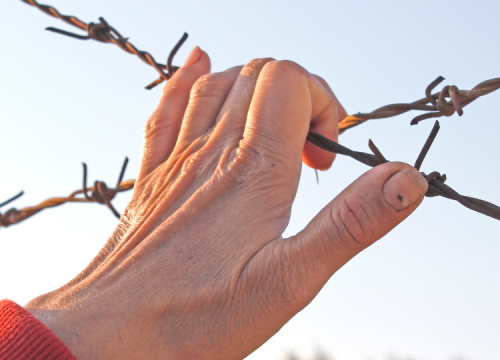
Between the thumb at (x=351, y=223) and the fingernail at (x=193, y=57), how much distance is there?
85 centimetres

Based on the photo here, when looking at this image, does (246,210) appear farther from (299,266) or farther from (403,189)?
(403,189)

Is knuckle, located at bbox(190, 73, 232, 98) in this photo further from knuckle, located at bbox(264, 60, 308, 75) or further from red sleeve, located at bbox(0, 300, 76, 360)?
red sleeve, located at bbox(0, 300, 76, 360)

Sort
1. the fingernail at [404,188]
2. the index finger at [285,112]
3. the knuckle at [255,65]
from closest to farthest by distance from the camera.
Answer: the fingernail at [404,188]
the index finger at [285,112]
the knuckle at [255,65]

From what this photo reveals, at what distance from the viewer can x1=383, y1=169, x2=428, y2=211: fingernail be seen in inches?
46.6

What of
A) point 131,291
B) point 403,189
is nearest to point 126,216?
point 131,291

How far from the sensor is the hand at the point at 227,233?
1.25 metres

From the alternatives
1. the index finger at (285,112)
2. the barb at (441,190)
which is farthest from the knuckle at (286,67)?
the barb at (441,190)

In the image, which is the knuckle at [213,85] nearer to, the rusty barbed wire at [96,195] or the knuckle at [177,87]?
the knuckle at [177,87]

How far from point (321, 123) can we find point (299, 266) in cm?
52

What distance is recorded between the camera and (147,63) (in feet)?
6.25

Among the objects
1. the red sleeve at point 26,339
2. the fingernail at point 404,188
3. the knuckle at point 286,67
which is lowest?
the red sleeve at point 26,339

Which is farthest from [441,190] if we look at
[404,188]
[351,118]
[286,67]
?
[286,67]

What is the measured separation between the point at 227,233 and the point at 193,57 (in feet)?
2.45

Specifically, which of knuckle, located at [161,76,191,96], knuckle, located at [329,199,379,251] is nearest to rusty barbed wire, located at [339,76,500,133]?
knuckle, located at [329,199,379,251]
